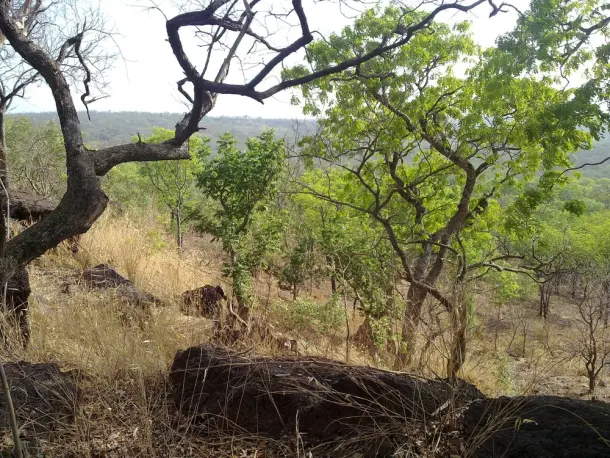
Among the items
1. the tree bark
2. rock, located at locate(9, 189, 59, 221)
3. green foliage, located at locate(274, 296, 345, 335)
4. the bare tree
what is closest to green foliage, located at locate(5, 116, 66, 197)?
rock, located at locate(9, 189, 59, 221)

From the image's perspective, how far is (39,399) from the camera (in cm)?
265

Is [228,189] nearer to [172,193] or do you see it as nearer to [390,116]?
[390,116]

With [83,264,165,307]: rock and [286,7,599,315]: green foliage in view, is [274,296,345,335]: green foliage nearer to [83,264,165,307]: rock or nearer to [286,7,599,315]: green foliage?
[286,7,599,315]: green foliage

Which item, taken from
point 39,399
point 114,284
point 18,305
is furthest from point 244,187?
point 39,399

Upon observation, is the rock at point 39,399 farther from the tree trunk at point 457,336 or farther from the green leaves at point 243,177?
the green leaves at point 243,177

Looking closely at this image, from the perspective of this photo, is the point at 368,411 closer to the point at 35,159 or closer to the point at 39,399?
the point at 39,399

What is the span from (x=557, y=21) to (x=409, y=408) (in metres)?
6.18

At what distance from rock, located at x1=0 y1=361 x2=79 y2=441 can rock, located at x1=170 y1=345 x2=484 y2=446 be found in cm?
57

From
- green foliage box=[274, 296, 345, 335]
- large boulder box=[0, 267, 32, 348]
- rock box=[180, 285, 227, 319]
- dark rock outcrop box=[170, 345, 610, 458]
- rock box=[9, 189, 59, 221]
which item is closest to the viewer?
dark rock outcrop box=[170, 345, 610, 458]

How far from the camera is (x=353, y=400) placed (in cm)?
253

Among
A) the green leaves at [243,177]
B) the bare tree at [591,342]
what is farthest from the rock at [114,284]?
the bare tree at [591,342]

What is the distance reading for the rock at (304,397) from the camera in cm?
244

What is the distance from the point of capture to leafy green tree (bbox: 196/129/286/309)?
657cm

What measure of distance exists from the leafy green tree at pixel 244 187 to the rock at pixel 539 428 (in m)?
4.37
